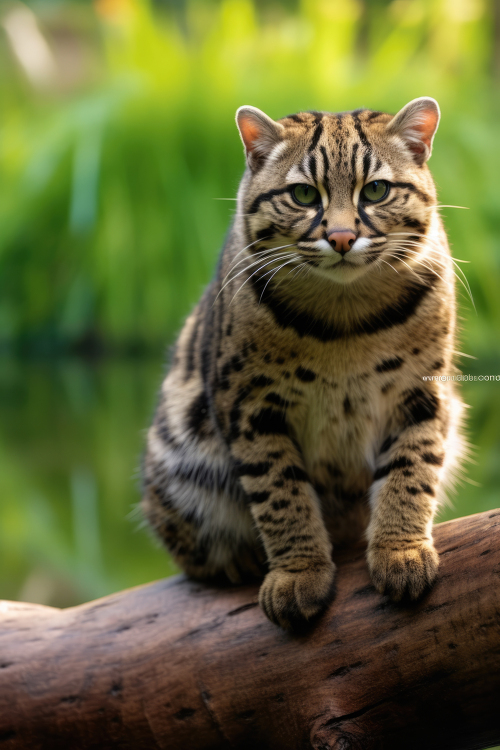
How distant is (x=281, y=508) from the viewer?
1287 mm

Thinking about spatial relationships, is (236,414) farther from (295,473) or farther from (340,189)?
(340,189)

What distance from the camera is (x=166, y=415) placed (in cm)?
161

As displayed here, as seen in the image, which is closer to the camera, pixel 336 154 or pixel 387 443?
pixel 336 154

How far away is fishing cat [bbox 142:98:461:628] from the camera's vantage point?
121 centimetres

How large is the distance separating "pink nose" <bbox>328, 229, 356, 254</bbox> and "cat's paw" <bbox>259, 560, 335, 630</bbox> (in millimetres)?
508

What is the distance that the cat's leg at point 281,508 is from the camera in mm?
1239

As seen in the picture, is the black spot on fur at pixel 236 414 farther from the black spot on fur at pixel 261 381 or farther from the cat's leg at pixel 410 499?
the cat's leg at pixel 410 499

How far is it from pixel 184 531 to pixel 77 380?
82.2 inches

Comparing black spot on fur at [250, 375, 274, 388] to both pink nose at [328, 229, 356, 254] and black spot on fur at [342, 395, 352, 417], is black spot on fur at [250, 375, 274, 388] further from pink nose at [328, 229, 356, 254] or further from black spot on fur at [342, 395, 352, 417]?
pink nose at [328, 229, 356, 254]

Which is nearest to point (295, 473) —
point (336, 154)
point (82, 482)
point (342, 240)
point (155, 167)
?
point (342, 240)

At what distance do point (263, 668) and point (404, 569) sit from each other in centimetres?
27

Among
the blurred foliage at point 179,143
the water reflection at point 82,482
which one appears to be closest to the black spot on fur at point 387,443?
the water reflection at point 82,482

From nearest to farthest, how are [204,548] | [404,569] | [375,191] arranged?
[404,569] < [375,191] < [204,548]

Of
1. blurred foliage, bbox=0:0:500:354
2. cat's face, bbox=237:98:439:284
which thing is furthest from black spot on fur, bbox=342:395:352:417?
blurred foliage, bbox=0:0:500:354
